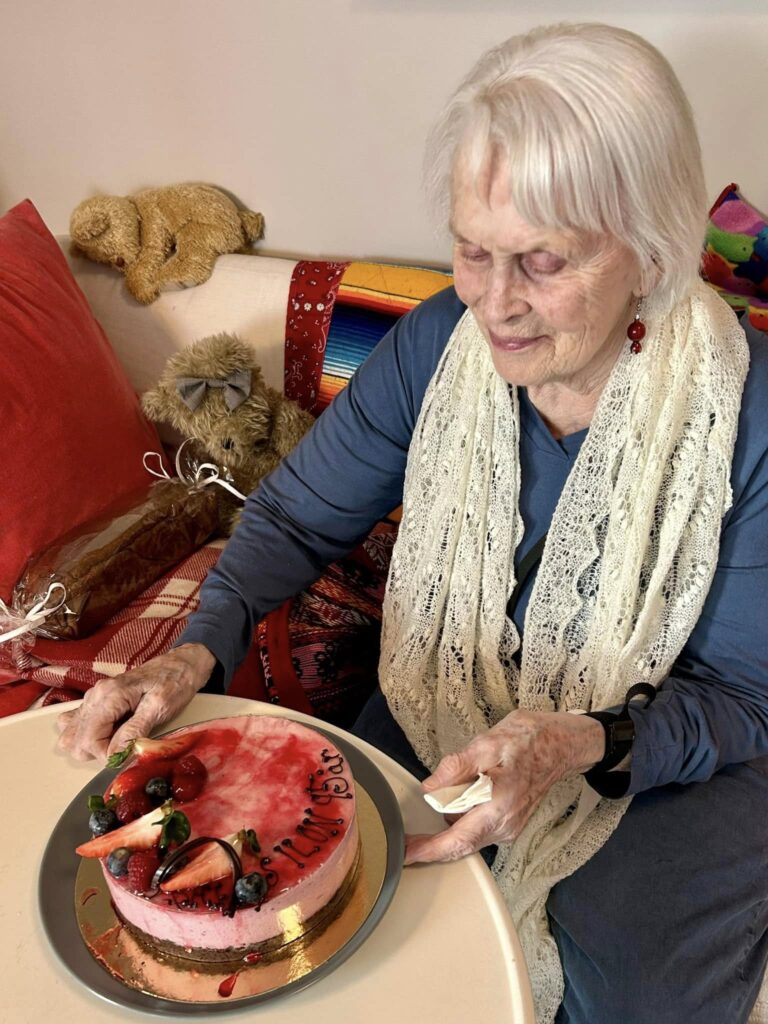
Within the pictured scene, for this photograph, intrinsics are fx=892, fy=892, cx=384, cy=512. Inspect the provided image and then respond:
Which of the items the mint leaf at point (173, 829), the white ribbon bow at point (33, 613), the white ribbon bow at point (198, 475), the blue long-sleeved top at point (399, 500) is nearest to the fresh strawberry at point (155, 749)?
the mint leaf at point (173, 829)

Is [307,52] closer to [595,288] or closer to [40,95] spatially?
[40,95]

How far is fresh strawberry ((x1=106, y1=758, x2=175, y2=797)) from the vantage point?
0.81m

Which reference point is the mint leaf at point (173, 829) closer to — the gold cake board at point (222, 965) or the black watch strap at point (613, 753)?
the gold cake board at point (222, 965)

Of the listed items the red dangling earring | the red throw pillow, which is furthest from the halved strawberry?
the red throw pillow

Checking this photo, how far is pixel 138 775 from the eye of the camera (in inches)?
32.4

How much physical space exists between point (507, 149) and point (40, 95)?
1868 millimetres

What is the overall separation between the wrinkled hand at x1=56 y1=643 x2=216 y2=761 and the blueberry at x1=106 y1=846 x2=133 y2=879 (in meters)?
0.20

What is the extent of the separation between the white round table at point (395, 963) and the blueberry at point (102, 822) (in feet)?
0.40

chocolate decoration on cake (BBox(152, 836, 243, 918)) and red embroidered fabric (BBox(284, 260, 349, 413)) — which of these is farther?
red embroidered fabric (BBox(284, 260, 349, 413))

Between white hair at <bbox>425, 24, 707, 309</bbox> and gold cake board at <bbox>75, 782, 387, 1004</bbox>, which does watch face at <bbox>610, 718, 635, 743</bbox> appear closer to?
gold cake board at <bbox>75, 782, 387, 1004</bbox>

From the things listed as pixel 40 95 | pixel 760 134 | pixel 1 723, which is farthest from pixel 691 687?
pixel 40 95

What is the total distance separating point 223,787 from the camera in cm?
83

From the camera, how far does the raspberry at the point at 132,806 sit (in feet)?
2.58

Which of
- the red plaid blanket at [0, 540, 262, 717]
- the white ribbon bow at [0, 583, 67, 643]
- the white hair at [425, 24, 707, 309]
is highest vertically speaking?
the white hair at [425, 24, 707, 309]
